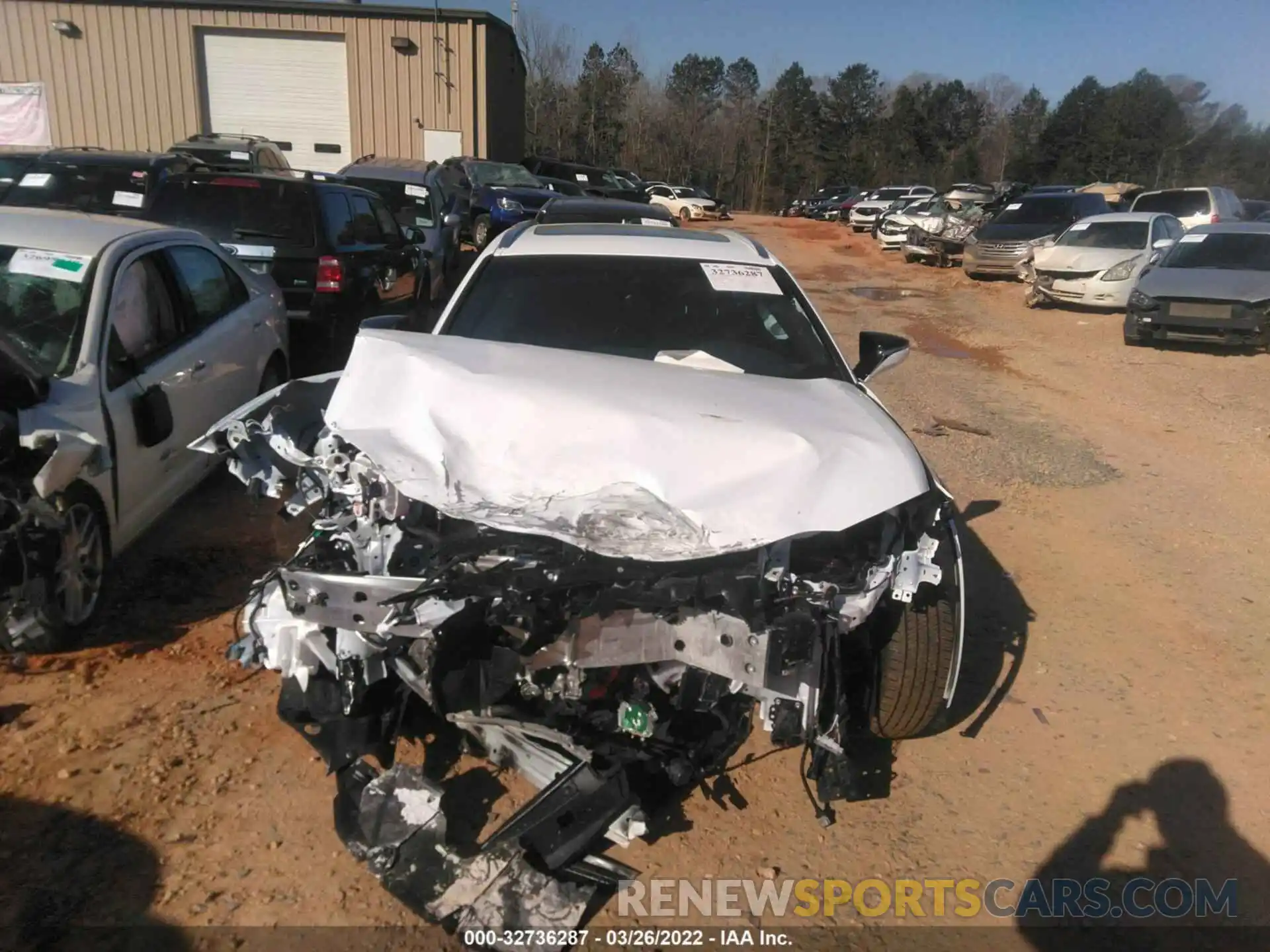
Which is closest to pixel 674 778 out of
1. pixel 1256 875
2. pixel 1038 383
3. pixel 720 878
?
pixel 720 878

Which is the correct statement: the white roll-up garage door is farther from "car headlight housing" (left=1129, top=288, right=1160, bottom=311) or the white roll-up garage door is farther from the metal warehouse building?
"car headlight housing" (left=1129, top=288, right=1160, bottom=311)

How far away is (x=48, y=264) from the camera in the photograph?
436 cm

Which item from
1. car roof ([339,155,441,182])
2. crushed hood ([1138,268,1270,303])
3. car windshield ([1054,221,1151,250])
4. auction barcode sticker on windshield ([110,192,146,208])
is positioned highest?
car roof ([339,155,441,182])

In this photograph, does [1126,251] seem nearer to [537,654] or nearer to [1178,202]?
[1178,202]

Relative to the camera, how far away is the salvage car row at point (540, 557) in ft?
8.86

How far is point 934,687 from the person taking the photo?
10.8 ft

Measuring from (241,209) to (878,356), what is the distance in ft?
18.5

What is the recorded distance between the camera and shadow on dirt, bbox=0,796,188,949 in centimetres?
A: 252

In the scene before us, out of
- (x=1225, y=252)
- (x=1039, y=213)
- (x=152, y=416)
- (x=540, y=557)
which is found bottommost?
(x=152, y=416)

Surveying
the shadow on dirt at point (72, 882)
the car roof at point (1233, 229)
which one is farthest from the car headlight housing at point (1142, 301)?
the shadow on dirt at point (72, 882)

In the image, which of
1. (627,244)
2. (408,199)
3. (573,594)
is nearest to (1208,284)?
(627,244)

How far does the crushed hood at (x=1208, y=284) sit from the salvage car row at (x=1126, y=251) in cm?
2

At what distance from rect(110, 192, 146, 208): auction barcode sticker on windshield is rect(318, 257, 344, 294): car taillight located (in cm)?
239

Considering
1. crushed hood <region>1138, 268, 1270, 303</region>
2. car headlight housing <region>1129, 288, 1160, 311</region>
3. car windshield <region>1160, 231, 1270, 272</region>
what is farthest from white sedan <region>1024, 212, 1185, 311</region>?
car headlight housing <region>1129, 288, 1160, 311</region>
